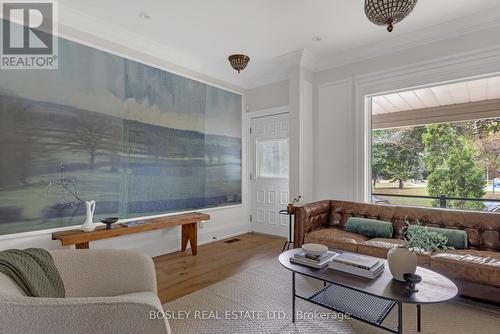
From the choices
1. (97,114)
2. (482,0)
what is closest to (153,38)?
(97,114)

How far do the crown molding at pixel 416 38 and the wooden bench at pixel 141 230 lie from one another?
3.08 metres

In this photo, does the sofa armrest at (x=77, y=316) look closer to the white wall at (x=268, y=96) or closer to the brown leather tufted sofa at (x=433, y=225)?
the brown leather tufted sofa at (x=433, y=225)

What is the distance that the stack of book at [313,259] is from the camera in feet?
6.68

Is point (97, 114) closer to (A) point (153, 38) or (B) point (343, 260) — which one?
(A) point (153, 38)

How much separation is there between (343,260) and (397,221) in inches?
60.7

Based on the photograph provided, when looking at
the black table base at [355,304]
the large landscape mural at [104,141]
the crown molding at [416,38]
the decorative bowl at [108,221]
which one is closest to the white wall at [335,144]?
the crown molding at [416,38]

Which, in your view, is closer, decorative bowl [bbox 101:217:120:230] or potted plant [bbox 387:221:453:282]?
potted plant [bbox 387:221:453:282]

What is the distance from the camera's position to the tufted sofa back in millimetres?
2652

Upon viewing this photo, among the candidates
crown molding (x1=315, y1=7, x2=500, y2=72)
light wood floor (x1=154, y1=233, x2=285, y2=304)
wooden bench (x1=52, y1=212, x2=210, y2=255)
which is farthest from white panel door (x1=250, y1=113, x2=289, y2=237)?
wooden bench (x1=52, y1=212, x2=210, y2=255)

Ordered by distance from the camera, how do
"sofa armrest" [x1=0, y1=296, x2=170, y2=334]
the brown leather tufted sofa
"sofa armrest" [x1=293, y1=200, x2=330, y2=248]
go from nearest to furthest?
1. "sofa armrest" [x1=0, y1=296, x2=170, y2=334]
2. the brown leather tufted sofa
3. "sofa armrest" [x1=293, y1=200, x2=330, y2=248]

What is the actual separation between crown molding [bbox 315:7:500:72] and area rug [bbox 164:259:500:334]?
2966 mm

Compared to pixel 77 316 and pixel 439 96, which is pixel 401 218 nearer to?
pixel 439 96

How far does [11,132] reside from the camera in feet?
8.51

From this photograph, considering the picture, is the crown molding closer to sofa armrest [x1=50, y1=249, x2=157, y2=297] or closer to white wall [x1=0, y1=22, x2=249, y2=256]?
white wall [x1=0, y1=22, x2=249, y2=256]
